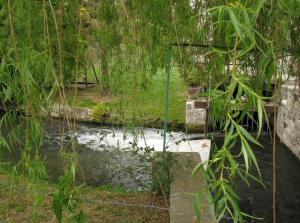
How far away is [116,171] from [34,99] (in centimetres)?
435

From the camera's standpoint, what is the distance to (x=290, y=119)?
280 inches

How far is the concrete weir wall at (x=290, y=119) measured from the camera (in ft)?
22.3

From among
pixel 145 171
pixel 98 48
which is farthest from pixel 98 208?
pixel 145 171

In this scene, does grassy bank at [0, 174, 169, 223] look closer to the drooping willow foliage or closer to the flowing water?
the flowing water

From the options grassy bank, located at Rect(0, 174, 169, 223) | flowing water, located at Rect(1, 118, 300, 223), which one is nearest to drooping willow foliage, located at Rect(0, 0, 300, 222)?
grassy bank, located at Rect(0, 174, 169, 223)

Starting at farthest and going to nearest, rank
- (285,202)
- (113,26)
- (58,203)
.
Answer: (285,202)
(113,26)
(58,203)

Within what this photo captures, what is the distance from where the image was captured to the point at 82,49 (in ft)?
6.52

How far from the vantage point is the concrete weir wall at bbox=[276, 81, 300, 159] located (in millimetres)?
6792

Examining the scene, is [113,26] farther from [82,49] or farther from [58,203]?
[58,203]

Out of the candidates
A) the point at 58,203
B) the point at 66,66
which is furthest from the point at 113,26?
the point at 58,203

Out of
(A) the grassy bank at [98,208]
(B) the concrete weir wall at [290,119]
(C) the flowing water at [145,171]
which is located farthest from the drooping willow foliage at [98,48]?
(B) the concrete weir wall at [290,119]

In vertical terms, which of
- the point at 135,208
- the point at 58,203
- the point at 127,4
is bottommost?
the point at 135,208

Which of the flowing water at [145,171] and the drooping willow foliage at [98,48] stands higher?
the drooping willow foliage at [98,48]

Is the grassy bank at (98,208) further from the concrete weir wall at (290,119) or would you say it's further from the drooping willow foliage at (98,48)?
the concrete weir wall at (290,119)
